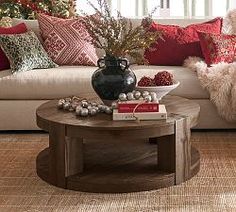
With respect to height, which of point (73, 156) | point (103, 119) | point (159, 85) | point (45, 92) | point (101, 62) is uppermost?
point (101, 62)

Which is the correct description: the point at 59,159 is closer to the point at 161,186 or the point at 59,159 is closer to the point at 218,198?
the point at 161,186

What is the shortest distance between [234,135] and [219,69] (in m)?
0.52

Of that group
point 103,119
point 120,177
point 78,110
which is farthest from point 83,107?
point 120,177

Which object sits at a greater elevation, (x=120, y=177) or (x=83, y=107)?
(x=83, y=107)

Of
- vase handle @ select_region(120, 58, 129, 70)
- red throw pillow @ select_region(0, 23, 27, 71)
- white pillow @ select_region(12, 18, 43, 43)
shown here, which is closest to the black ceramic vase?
vase handle @ select_region(120, 58, 129, 70)

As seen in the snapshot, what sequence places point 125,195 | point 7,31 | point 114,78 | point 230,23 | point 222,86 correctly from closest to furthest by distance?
point 125,195 < point 114,78 < point 222,86 < point 7,31 < point 230,23

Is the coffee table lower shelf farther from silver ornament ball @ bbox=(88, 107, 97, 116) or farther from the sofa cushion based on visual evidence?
the sofa cushion

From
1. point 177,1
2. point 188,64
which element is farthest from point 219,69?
point 177,1

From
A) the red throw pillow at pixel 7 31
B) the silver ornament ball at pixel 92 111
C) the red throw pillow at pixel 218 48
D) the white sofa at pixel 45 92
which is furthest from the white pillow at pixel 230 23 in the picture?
the silver ornament ball at pixel 92 111

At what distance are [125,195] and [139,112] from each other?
1.52ft

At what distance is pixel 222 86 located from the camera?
4.26 m

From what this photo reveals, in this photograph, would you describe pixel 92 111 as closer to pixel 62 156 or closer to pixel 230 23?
pixel 62 156

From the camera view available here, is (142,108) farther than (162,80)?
No

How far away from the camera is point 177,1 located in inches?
279
